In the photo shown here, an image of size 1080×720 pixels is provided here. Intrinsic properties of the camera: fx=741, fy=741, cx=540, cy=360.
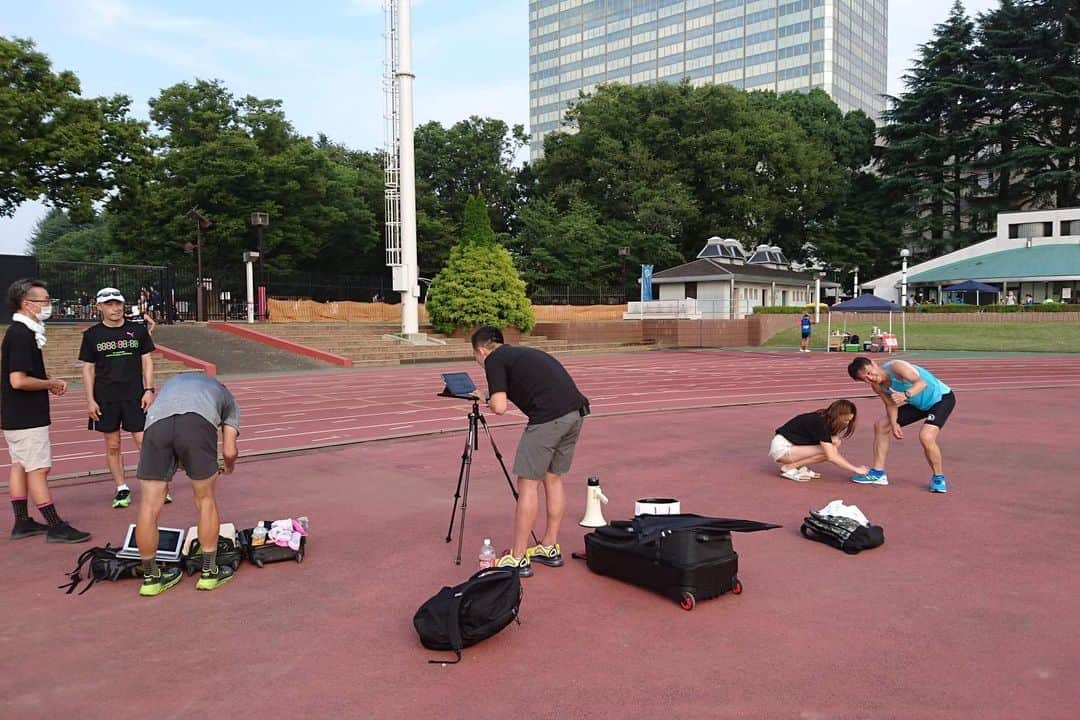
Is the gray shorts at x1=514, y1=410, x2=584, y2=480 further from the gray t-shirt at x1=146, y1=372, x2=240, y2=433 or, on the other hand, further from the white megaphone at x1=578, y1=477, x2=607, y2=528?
the gray t-shirt at x1=146, y1=372, x2=240, y2=433

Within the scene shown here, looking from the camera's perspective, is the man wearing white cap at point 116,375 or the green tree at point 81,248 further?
the green tree at point 81,248

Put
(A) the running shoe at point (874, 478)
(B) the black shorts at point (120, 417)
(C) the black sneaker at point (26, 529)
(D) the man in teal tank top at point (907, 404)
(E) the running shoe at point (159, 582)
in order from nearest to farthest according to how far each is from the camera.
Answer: (E) the running shoe at point (159, 582), (C) the black sneaker at point (26, 529), (B) the black shorts at point (120, 417), (D) the man in teal tank top at point (907, 404), (A) the running shoe at point (874, 478)

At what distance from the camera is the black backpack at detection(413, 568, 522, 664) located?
382 cm

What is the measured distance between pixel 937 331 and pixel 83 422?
34.6 metres

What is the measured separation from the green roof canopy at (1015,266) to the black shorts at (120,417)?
51.7 meters

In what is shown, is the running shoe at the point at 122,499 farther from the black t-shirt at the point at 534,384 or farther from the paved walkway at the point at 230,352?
the paved walkway at the point at 230,352

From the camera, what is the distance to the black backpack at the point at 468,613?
12.5 ft

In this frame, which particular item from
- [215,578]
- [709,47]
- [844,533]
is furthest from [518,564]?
[709,47]

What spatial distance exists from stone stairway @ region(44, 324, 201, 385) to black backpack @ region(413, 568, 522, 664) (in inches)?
670

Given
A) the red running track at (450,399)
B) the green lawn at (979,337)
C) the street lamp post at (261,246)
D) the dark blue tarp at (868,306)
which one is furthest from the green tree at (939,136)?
the street lamp post at (261,246)

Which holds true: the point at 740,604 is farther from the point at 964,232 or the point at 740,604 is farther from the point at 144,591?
the point at 964,232

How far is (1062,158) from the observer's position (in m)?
52.1

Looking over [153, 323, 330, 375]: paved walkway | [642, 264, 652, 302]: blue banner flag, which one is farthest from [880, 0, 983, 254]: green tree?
[153, 323, 330, 375]: paved walkway

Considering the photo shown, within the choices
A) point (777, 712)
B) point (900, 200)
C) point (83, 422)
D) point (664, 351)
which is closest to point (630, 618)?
point (777, 712)
